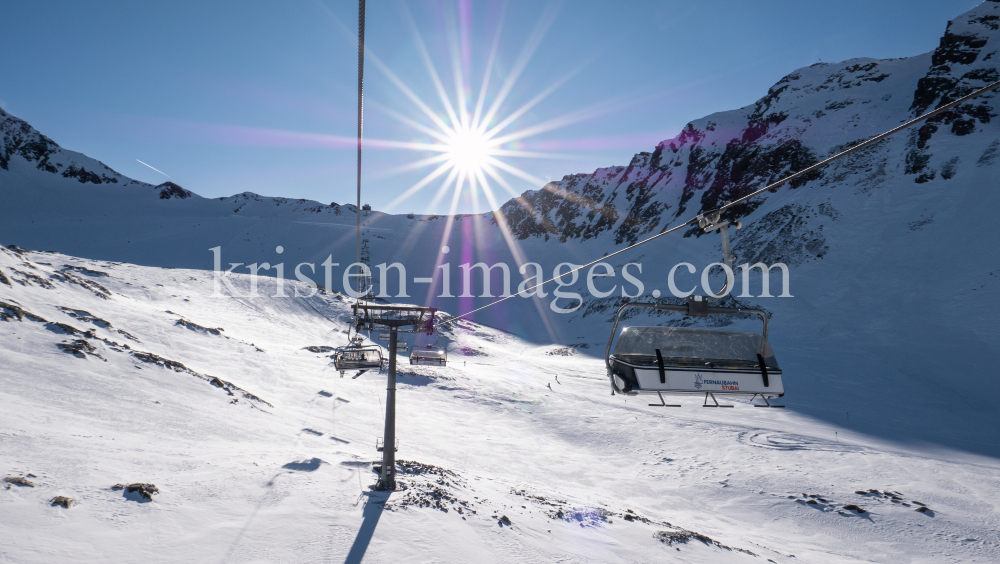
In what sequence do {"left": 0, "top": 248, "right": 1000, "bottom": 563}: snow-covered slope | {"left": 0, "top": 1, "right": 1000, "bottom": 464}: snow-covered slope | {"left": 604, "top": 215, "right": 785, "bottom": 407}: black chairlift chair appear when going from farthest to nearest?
1. {"left": 0, "top": 1, "right": 1000, "bottom": 464}: snow-covered slope
2. {"left": 0, "top": 248, "right": 1000, "bottom": 563}: snow-covered slope
3. {"left": 604, "top": 215, "right": 785, "bottom": 407}: black chairlift chair

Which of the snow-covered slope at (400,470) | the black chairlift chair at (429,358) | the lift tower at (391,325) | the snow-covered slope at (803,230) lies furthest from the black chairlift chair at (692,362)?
the snow-covered slope at (803,230)

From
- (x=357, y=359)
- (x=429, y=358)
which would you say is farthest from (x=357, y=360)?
(x=429, y=358)

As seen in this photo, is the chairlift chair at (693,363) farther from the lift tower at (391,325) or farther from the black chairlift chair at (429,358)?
the black chairlift chair at (429,358)

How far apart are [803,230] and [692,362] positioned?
6606 cm

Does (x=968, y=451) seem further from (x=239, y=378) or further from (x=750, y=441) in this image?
(x=239, y=378)

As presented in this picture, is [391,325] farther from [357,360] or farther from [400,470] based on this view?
[400,470]

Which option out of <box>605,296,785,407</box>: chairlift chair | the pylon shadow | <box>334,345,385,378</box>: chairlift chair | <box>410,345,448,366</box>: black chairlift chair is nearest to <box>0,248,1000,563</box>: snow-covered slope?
the pylon shadow

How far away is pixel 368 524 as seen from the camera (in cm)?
984

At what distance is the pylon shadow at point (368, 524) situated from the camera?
8552 mm

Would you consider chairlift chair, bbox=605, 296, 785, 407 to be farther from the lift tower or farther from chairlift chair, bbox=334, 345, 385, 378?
chairlift chair, bbox=334, 345, 385, 378

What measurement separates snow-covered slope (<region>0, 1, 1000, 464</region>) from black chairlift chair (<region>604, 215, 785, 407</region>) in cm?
2582

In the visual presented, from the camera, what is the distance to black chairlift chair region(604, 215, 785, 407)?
6.72 metres

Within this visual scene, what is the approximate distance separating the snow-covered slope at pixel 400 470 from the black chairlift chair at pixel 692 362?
572cm

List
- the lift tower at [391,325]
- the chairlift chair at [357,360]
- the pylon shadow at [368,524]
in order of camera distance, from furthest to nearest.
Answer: the chairlift chair at [357,360]
the lift tower at [391,325]
the pylon shadow at [368,524]
